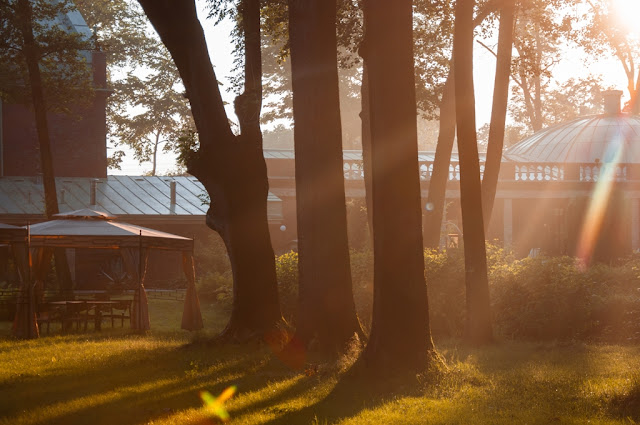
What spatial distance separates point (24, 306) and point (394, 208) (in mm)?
10884

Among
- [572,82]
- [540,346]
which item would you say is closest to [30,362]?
[540,346]

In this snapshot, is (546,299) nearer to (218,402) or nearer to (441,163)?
(441,163)

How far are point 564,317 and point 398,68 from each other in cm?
858

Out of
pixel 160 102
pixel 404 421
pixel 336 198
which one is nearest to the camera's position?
pixel 404 421

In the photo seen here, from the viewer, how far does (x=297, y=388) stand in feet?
34.4

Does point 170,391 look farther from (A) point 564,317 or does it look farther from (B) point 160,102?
(B) point 160,102

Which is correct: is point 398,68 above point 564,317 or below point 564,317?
above

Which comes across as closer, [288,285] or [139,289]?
[139,289]

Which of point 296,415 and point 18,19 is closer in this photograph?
point 296,415

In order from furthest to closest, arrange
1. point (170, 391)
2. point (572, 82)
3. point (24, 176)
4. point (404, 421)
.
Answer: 1. point (572, 82)
2. point (24, 176)
3. point (170, 391)
4. point (404, 421)

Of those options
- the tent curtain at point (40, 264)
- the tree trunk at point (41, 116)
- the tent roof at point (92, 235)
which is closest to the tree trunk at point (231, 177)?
the tent roof at point (92, 235)

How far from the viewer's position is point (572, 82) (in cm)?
7056

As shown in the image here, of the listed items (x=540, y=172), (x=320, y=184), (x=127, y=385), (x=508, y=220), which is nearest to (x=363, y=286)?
(x=320, y=184)

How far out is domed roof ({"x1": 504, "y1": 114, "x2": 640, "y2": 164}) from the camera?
4784 cm
